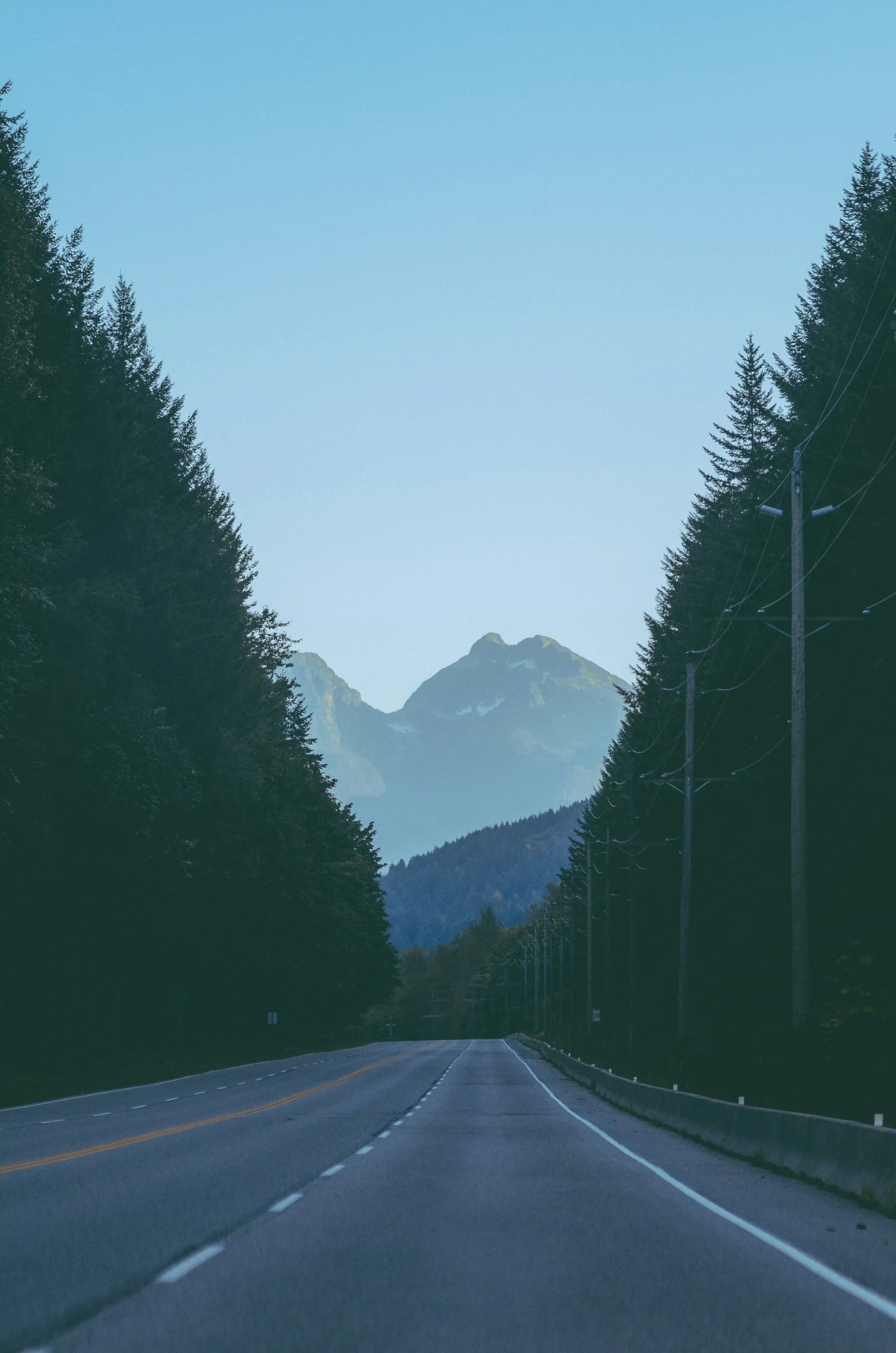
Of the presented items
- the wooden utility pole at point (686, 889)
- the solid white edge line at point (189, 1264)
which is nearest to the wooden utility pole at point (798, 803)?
the wooden utility pole at point (686, 889)

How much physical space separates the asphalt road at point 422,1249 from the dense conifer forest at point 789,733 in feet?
15.5

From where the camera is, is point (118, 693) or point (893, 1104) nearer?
point (893, 1104)

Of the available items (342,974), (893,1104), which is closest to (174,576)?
(893,1104)

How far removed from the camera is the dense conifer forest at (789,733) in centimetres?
2675

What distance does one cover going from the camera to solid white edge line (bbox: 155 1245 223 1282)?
9.43 meters

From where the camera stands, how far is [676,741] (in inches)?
2670

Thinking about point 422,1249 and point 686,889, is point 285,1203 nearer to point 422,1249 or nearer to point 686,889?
point 422,1249

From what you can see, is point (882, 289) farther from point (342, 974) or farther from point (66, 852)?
point (342, 974)

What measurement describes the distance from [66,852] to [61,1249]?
34.7m

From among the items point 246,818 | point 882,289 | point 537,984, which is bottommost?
point 537,984

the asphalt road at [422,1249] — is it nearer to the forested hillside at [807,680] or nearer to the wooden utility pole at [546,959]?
the forested hillside at [807,680]

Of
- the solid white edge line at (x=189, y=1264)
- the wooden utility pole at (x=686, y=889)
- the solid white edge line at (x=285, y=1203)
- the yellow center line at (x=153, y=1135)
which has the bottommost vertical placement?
the yellow center line at (x=153, y=1135)

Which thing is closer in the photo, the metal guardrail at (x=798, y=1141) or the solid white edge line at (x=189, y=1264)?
the solid white edge line at (x=189, y=1264)

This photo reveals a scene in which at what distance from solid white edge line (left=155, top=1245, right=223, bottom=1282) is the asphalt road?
0.03 m
